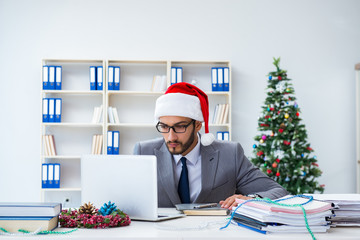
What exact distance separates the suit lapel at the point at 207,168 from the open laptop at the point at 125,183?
630 mm

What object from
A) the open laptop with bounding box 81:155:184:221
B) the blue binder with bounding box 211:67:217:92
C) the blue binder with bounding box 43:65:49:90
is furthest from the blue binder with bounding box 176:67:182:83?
the open laptop with bounding box 81:155:184:221

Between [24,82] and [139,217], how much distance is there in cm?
379

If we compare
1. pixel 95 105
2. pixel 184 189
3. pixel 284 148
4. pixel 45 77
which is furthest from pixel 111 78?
pixel 184 189

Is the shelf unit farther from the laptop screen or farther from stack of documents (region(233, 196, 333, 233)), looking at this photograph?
stack of documents (region(233, 196, 333, 233))

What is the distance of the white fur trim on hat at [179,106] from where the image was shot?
7.93 ft

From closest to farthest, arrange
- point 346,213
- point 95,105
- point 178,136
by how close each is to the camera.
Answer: point 346,213
point 178,136
point 95,105

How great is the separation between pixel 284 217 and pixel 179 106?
42.8 inches

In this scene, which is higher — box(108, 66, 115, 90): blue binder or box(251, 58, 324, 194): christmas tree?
box(108, 66, 115, 90): blue binder

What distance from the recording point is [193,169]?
2.54m

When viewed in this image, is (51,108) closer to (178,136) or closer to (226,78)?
(226,78)

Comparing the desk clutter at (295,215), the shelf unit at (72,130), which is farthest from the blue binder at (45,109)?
the desk clutter at (295,215)

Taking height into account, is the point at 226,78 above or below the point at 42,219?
above

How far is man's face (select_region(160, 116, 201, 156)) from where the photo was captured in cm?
238

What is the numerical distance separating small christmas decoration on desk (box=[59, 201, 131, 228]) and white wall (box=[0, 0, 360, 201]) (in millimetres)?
3570
